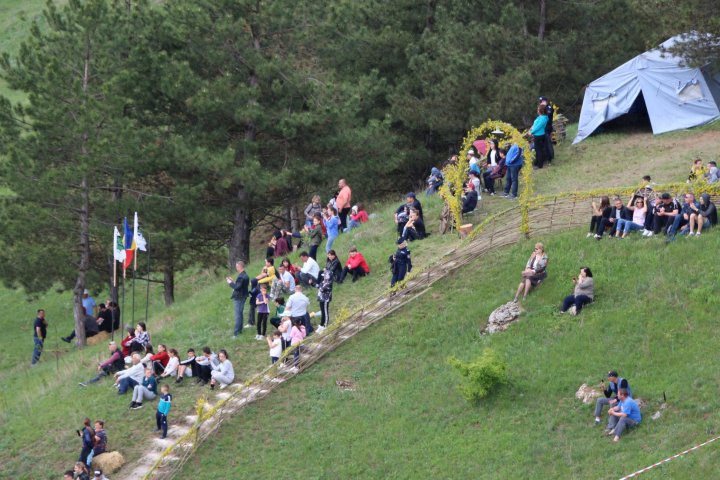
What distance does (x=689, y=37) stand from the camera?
3042 centimetres

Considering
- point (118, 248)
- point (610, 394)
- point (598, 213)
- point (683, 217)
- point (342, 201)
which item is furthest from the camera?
point (342, 201)

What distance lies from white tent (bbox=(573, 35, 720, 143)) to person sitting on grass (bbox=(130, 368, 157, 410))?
52.0 ft

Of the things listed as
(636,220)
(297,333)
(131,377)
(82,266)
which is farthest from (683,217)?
(82,266)

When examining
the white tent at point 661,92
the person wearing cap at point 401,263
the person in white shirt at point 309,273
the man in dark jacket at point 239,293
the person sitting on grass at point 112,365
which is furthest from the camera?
the white tent at point 661,92

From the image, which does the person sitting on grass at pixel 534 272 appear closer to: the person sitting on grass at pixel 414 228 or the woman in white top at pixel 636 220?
the woman in white top at pixel 636 220

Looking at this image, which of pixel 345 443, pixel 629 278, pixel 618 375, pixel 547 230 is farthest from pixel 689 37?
pixel 345 443

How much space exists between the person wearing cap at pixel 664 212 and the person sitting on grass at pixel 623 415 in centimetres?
608

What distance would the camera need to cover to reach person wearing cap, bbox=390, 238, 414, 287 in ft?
76.3

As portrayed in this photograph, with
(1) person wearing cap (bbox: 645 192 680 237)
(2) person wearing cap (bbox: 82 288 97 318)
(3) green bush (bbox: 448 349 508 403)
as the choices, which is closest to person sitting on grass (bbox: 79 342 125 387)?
(2) person wearing cap (bbox: 82 288 97 318)

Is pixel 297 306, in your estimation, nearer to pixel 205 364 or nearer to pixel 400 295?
pixel 205 364

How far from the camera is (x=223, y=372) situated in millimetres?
21531

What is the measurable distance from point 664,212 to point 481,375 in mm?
6043

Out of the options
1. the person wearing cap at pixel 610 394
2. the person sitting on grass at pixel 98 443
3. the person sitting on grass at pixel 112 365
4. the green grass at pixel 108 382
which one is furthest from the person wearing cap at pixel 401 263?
the person sitting on grass at pixel 98 443

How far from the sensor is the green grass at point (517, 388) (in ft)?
55.6
